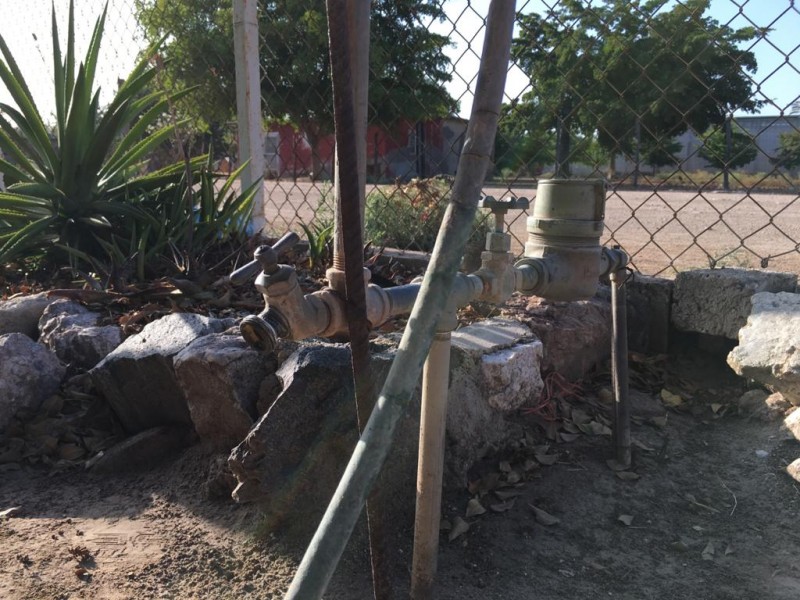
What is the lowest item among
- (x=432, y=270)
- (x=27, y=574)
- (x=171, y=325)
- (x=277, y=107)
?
(x=27, y=574)

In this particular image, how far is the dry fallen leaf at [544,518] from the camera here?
1641 millimetres

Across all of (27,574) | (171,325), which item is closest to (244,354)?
(171,325)

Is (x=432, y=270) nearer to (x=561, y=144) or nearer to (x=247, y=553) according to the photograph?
(x=247, y=553)

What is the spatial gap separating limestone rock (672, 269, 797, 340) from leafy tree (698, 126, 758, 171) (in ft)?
1.31

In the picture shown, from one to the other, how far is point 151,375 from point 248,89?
5.77 feet

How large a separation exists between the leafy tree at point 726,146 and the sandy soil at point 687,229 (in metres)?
0.14

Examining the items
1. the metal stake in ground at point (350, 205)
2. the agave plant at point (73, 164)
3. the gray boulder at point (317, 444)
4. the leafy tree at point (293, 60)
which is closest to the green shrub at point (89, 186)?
the agave plant at point (73, 164)

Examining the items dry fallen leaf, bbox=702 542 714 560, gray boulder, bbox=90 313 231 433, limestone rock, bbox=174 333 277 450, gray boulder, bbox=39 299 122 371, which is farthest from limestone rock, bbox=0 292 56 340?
dry fallen leaf, bbox=702 542 714 560

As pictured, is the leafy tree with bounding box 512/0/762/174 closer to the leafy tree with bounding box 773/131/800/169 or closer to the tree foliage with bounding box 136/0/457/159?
the leafy tree with bounding box 773/131/800/169

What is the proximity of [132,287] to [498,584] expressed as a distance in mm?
1804

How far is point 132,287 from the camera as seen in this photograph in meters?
2.62

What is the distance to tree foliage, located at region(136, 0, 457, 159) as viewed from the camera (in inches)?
126

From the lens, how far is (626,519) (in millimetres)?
1657

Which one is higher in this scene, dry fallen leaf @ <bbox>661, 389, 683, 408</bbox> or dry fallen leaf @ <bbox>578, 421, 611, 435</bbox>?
dry fallen leaf @ <bbox>661, 389, 683, 408</bbox>
